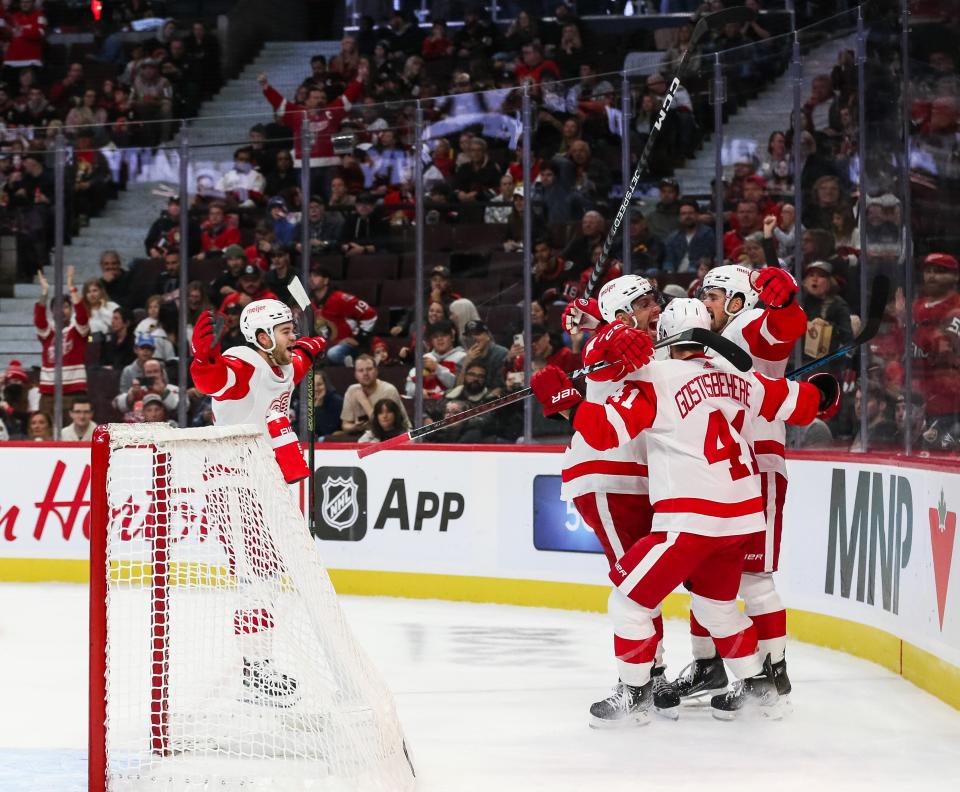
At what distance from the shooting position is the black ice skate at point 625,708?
4207mm

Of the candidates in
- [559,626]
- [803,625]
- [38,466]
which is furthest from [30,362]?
[803,625]

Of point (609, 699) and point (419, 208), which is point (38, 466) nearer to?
point (419, 208)

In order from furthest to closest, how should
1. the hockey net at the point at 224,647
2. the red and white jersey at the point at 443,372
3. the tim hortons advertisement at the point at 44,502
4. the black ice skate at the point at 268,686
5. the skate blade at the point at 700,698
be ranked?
the tim hortons advertisement at the point at 44,502, the red and white jersey at the point at 443,372, the skate blade at the point at 700,698, the black ice skate at the point at 268,686, the hockey net at the point at 224,647

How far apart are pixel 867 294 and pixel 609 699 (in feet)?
7.68

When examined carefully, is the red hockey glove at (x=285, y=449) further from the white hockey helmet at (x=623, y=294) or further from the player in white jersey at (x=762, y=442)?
the player in white jersey at (x=762, y=442)

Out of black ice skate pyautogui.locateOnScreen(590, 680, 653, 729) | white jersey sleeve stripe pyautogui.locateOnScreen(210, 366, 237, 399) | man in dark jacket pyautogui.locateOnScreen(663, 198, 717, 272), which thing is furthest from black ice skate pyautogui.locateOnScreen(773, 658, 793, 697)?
man in dark jacket pyautogui.locateOnScreen(663, 198, 717, 272)

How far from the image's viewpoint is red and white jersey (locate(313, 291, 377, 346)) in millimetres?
7762

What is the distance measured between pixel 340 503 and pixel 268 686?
12.9 ft

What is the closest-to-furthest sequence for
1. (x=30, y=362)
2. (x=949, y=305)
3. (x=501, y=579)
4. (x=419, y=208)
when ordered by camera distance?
(x=949, y=305)
(x=501, y=579)
(x=419, y=208)
(x=30, y=362)

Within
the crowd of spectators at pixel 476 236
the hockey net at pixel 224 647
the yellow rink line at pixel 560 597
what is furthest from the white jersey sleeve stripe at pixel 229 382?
the crowd of spectators at pixel 476 236

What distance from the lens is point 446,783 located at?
11.7 ft

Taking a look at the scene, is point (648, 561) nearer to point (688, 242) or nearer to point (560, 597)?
point (560, 597)

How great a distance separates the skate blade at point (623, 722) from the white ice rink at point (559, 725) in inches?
1.7

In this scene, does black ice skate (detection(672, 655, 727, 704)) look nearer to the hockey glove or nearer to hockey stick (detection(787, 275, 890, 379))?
hockey stick (detection(787, 275, 890, 379))
